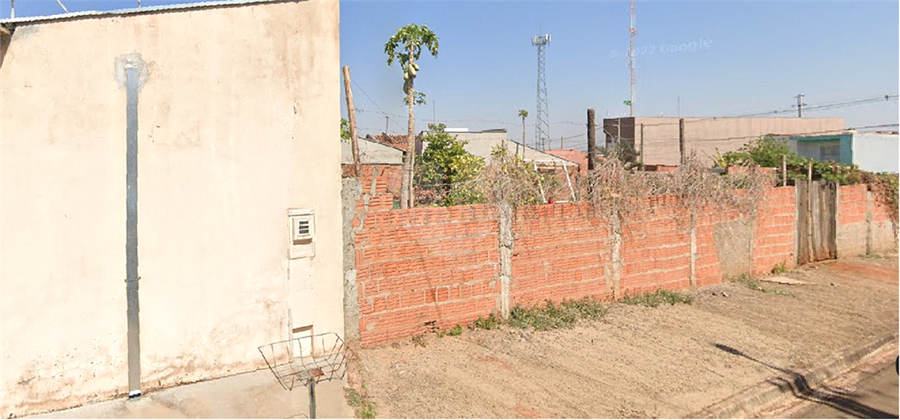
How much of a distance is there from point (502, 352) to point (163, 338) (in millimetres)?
3566

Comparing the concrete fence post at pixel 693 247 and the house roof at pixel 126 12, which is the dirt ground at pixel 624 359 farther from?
A: the house roof at pixel 126 12

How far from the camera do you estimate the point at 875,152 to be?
27.6 meters

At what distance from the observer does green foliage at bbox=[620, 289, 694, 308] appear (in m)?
9.33

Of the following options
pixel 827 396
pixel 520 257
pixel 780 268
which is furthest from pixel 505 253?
pixel 780 268

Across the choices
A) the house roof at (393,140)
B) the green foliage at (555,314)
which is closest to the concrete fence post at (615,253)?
the green foliage at (555,314)

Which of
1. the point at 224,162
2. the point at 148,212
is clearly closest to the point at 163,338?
the point at 148,212

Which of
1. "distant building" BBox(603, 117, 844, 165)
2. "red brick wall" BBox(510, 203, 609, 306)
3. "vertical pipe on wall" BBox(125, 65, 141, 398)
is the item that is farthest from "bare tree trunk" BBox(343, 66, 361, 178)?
"distant building" BBox(603, 117, 844, 165)

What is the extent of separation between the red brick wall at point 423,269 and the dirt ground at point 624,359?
0.94 ft

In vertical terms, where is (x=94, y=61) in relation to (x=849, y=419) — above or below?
above

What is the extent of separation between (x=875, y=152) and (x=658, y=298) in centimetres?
2449

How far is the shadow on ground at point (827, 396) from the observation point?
20.3 feet

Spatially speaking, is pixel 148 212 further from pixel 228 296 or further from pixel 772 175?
pixel 772 175

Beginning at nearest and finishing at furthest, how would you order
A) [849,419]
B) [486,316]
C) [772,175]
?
1. [849,419]
2. [486,316]
3. [772,175]

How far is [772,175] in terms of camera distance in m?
13.4
